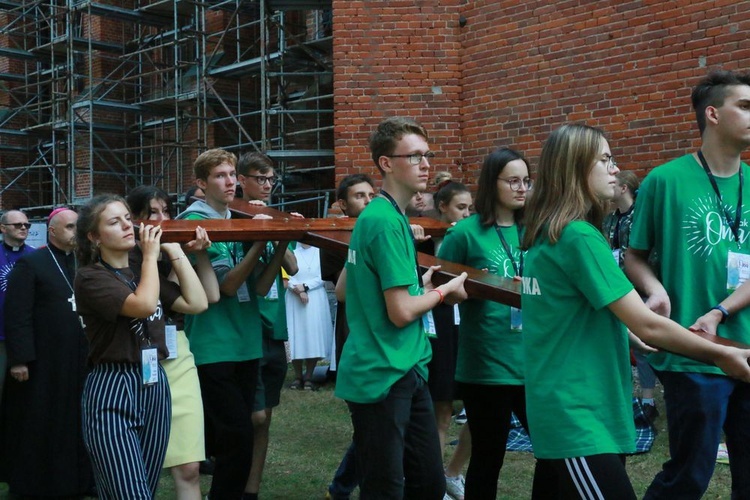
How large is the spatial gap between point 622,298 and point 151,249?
199 cm

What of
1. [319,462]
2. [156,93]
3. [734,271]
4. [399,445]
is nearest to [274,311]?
[319,462]

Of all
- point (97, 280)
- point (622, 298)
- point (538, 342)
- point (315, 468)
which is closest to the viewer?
point (622, 298)

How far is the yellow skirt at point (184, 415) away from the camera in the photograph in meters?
4.22

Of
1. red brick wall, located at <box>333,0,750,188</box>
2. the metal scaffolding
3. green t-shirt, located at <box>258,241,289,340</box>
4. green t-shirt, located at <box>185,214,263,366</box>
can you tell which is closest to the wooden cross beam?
green t-shirt, located at <box>185,214,263,366</box>

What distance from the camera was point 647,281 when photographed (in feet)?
11.3

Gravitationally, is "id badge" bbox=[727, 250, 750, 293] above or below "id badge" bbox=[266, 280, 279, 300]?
above

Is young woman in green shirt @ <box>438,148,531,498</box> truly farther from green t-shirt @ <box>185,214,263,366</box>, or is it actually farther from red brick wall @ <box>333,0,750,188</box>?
red brick wall @ <box>333,0,750,188</box>

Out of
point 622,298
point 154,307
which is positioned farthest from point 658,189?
point 154,307

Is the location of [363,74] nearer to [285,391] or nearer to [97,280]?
[285,391]

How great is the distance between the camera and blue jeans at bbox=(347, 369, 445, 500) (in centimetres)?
337

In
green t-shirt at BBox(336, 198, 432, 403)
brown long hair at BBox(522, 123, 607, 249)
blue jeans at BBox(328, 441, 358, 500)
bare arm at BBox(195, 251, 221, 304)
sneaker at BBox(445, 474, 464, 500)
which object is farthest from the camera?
sneaker at BBox(445, 474, 464, 500)

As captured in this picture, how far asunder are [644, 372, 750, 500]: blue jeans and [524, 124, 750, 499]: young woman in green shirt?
18.7 inches

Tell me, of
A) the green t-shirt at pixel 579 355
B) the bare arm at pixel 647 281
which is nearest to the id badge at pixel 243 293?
the bare arm at pixel 647 281

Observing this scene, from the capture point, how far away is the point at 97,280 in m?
3.71
